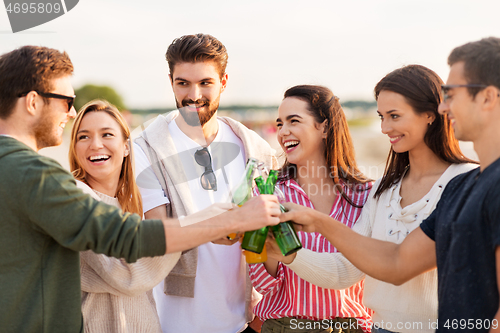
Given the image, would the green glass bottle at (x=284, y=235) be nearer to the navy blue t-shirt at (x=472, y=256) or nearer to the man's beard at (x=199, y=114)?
the navy blue t-shirt at (x=472, y=256)

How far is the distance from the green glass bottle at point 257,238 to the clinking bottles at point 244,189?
2.1 inches

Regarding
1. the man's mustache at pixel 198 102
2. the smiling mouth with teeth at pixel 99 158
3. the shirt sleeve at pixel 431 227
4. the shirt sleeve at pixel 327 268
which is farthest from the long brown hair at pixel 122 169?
the shirt sleeve at pixel 431 227

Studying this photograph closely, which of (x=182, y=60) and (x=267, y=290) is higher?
(x=182, y=60)

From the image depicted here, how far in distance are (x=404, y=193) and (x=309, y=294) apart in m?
0.92

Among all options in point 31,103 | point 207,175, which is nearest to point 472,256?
point 207,175

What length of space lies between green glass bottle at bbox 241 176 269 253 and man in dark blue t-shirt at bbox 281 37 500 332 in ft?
3.14

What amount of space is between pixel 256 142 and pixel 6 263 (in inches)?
78.8

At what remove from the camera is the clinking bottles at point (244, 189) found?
2.43 m

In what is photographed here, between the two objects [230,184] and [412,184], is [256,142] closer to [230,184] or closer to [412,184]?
[230,184]

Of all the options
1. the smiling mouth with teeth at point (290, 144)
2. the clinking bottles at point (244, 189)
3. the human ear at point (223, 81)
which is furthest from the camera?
the human ear at point (223, 81)

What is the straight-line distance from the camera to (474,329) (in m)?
1.77

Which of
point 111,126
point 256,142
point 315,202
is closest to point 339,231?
point 315,202

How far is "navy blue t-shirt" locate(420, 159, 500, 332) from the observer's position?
172 cm

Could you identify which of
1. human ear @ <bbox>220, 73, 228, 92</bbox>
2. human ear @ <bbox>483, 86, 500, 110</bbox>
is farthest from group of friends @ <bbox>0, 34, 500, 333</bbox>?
human ear @ <bbox>220, 73, 228, 92</bbox>
